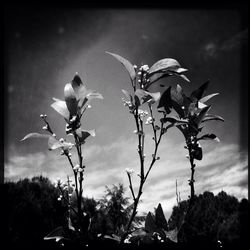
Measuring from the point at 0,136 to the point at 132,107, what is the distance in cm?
53

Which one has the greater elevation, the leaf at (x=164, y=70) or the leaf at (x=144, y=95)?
the leaf at (x=164, y=70)

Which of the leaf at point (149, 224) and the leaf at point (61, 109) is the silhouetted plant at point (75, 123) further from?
the leaf at point (149, 224)

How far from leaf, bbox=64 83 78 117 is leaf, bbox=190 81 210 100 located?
1.50 feet

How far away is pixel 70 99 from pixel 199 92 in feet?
1.63

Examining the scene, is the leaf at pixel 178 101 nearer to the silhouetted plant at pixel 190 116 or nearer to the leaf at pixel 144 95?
the silhouetted plant at pixel 190 116

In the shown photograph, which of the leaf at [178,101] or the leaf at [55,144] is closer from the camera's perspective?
the leaf at [55,144]

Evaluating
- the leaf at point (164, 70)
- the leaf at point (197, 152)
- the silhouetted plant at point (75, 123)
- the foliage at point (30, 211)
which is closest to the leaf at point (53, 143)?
the silhouetted plant at point (75, 123)

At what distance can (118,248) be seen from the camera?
3.13ft

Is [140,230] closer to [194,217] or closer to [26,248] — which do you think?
[194,217]

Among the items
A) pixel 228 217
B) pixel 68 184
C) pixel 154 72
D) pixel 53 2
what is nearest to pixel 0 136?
pixel 68 184

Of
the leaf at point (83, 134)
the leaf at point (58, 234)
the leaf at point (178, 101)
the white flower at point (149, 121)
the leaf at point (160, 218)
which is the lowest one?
the leaf at point (58, 234)

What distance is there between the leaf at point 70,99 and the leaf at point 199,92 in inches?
Answer: 17.9

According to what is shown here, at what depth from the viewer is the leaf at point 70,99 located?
3.39 ft

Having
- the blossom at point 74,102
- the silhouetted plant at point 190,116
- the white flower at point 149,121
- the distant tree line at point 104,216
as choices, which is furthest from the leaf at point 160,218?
the blossom at point 74,102
